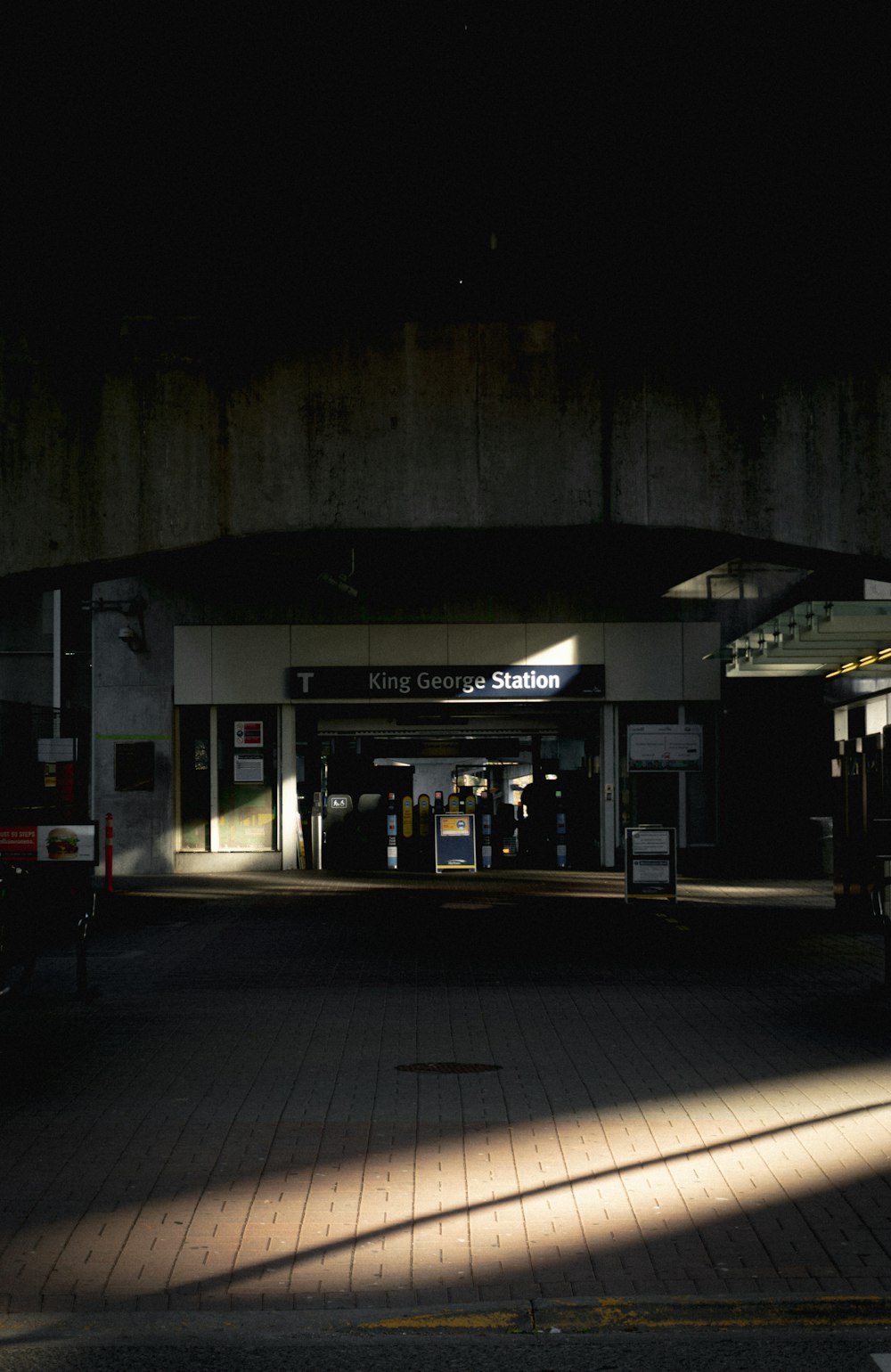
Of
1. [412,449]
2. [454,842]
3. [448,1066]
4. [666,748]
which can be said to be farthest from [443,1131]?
[666,748]

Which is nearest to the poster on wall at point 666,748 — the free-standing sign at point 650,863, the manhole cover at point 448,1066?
the free-standing sign at point 650,863

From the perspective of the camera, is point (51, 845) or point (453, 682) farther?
point (453, 682)

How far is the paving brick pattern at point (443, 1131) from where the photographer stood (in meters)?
5.27

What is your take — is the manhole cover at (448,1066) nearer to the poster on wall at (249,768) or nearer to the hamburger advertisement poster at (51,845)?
the hamburger advertisement poster at (51,845)

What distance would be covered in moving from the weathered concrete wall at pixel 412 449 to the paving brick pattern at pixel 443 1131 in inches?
155

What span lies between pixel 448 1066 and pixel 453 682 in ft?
64.5

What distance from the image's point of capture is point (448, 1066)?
9125 millimetres

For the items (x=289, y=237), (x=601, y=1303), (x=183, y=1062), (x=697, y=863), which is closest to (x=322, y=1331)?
(x=601, y=1303)

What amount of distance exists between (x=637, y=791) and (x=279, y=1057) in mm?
20073

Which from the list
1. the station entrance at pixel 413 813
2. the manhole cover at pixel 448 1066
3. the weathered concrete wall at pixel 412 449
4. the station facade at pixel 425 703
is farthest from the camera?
the station entrance at pixel 413 813

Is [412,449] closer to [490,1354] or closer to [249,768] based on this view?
[490,1354]

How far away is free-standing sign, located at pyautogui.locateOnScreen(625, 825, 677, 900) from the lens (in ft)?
63.7

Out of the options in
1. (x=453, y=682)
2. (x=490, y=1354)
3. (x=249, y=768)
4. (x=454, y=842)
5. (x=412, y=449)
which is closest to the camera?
(x=490, y=1354)

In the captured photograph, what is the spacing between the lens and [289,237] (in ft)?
39.1
